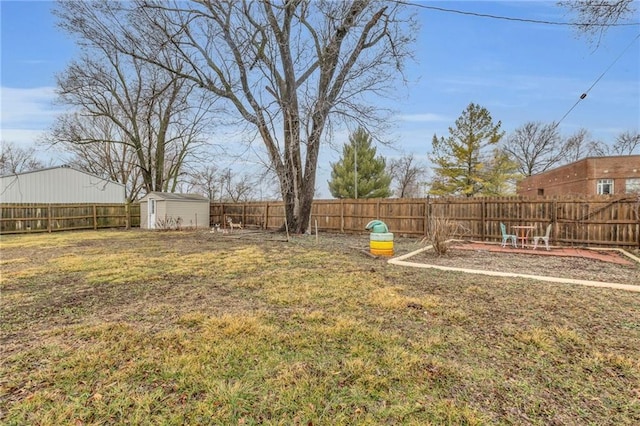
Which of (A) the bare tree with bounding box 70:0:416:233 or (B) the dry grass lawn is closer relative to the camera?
(B) the dry grass lawn

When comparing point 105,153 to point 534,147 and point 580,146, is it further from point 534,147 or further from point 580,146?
point 580,146

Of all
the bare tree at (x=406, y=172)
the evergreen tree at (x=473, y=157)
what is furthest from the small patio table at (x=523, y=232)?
the bare tree at (x=406, y=172)

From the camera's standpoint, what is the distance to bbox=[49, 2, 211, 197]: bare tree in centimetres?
1716

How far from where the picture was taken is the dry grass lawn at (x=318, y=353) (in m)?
1.88

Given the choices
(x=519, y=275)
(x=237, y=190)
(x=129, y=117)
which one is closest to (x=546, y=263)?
(x=519, y=275)

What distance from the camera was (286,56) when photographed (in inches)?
464

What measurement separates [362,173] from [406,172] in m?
12.4

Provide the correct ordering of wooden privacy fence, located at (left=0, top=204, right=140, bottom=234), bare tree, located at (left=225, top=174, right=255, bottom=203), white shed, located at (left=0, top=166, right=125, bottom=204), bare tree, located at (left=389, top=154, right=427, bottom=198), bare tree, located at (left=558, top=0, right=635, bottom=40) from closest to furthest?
bare tree, located at (left=558, top=0, right=635, bottom=40), wooden privacy fence, located at (left=0, top=204, right=140, bottom=234), white shed, located at (left=0, top=166, right=125, bottom=204), bare tree, located at (left=225, top=174, right=255, bottom=203), bare tree, located at (left=389, top=154, right=427, bottom=198)

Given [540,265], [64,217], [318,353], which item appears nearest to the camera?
[318,353]

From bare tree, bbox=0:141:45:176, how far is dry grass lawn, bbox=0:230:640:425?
35.3 m

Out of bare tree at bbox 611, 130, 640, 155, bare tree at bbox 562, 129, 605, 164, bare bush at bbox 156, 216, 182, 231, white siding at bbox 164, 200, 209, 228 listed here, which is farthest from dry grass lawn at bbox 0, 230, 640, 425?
bare tree at bbox 611, 130, 640, 155

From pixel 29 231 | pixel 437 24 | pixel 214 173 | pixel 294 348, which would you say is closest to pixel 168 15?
pixel 437 24

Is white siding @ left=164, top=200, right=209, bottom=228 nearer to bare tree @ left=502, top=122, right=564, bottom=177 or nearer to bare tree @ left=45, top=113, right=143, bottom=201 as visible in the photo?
bare tree @ left=45, top=113, right=143, bottom=201

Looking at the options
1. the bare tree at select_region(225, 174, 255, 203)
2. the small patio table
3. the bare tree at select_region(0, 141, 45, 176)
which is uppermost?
the bare tree at select_region(0, 141, 45, 176)
